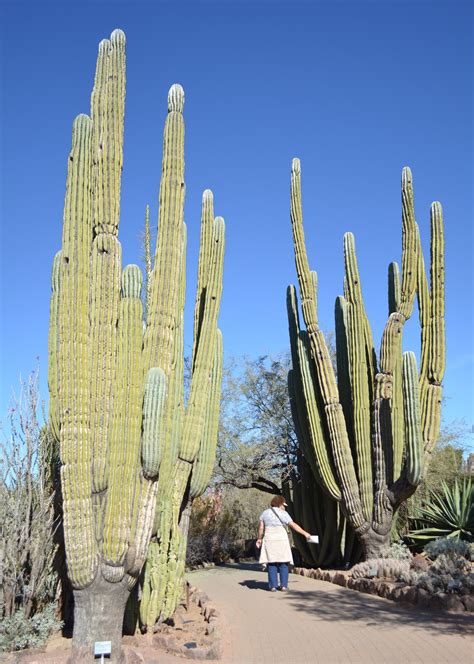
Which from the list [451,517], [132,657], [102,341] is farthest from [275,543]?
[451,517]

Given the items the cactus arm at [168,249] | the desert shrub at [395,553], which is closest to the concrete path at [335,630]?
the desert shrub at [395,553]

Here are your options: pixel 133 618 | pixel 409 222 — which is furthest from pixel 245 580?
pixel 409 222

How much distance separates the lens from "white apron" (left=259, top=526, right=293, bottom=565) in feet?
28.6

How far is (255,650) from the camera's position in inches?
243

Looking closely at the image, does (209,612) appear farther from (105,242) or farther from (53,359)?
(105,242)

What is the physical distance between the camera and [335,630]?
672 centimetres

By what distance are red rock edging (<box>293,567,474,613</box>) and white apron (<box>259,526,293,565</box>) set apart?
4.01 feet

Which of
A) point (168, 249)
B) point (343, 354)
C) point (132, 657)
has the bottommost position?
point (132, 657)

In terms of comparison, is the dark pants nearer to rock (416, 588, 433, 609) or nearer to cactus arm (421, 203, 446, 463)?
rock (416, 588, 433, 609)

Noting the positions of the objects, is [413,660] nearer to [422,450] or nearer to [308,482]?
[422,450]

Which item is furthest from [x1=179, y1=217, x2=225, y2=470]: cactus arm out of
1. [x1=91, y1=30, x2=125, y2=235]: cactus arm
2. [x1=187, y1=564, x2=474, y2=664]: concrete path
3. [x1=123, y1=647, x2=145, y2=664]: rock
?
[x1=123, y1=647, x2=145, y2=664]: rock

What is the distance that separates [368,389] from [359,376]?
329 mm

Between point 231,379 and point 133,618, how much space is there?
418 inches

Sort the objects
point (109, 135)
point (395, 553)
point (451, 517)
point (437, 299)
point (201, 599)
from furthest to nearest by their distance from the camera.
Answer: point (451, 517)
point (437, 299)
point (395, 553)
point (201, 599)
point (109, 135)
